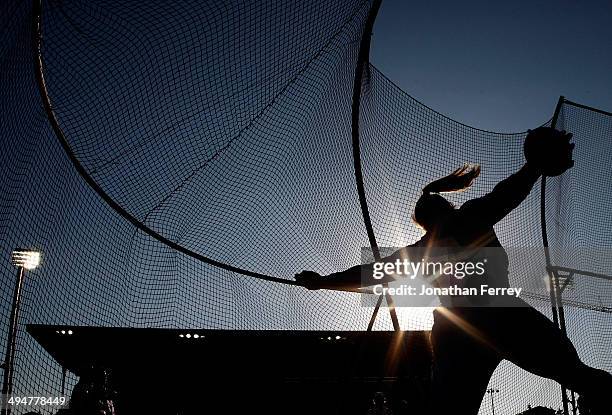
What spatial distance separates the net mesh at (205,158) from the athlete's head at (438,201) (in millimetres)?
1462

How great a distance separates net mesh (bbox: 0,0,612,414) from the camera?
3.74 metres

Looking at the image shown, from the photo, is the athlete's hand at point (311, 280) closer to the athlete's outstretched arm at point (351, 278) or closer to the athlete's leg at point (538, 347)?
the athlete's outstretched arm at point (351, 278)

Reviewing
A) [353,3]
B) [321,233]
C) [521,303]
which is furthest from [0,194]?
[521,303]

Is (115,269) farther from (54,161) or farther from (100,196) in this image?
(54,161)

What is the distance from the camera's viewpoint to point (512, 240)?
5.41 metres

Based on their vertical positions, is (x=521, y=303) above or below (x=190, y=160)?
below

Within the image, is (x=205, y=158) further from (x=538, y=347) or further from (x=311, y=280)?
(x=538, y=347)

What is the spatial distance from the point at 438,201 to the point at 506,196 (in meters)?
0.40

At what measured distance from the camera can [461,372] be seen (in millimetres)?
1966

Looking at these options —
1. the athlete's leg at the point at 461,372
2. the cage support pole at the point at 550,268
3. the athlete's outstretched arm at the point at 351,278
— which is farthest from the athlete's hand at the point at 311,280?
the cage support pole at the point at 550,268

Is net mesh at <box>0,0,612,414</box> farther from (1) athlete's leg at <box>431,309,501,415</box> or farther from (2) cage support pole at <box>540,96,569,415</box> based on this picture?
(1) athlete's leg at <box>431,309,501,415</box>

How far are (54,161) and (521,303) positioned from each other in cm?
364

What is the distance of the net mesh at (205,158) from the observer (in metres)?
3.74

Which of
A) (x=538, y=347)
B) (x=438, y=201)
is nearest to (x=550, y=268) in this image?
(x=438, y=201)
